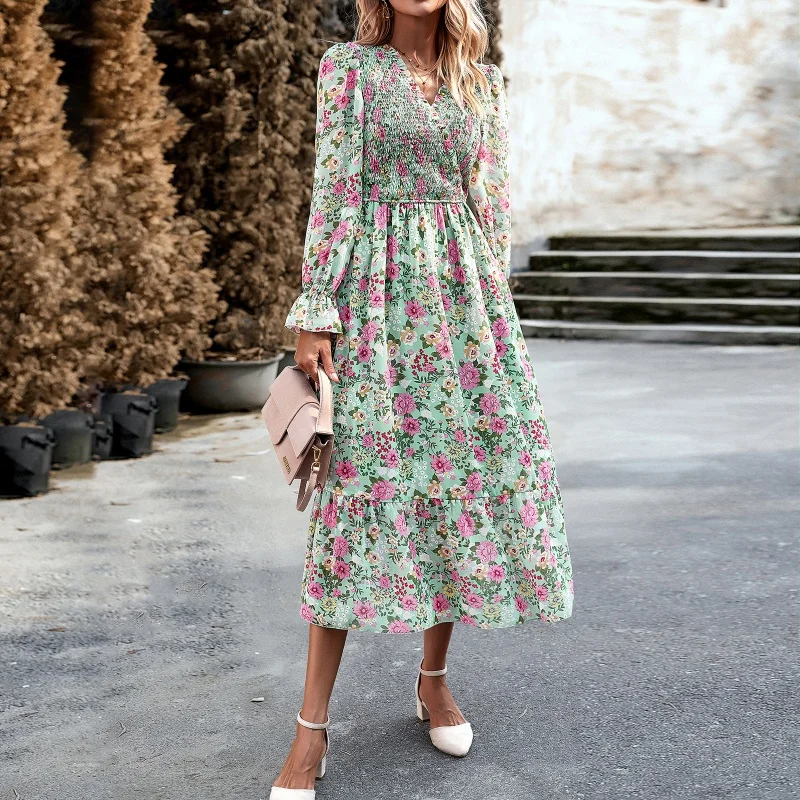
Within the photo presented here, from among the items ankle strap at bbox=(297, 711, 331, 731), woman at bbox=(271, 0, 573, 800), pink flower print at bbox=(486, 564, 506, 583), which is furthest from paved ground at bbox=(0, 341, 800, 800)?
pink flower print at bbox=(486, 564, 506, 583)

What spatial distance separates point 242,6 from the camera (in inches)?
280

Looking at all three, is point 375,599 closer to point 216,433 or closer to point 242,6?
point 216,433

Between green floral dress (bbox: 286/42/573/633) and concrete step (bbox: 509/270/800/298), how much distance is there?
873cm

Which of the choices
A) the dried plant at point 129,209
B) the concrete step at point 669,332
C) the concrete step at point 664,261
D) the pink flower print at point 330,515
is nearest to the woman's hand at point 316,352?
the pink flower print at point 330,515

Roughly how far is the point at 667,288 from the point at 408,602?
30.6ft

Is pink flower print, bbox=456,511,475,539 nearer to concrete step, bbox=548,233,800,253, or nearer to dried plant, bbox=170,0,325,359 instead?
dried plant, bbox=170,0,325,359

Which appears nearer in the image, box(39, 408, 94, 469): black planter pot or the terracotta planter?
box(39, 408, 94, 469): black planter pot

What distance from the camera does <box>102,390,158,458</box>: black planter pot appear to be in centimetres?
615

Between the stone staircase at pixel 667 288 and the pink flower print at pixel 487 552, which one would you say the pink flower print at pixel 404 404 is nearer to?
the pink flower print at pixel 487 552

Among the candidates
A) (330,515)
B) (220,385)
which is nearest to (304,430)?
(330,515)

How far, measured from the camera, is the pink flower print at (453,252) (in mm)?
2729

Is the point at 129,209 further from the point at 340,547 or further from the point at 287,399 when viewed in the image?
the point at 340,547

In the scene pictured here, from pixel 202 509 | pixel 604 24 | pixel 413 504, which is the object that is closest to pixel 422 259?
pixel 413 504

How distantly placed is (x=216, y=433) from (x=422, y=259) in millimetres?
4308
